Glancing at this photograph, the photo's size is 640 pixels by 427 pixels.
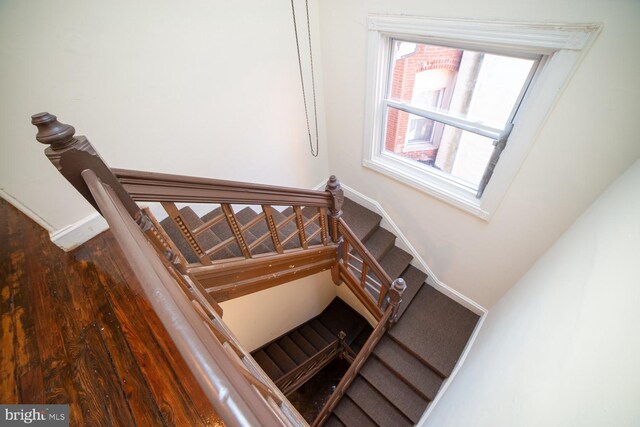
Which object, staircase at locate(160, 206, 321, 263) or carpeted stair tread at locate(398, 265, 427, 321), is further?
carpeted stair tread at locate(398, 265, 427, 321)

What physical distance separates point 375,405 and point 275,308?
131 cm

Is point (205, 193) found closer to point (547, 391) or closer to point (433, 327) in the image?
point (547, 391)

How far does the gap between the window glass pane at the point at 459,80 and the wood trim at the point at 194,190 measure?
1413 millimetres

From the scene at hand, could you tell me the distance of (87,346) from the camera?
0.98m

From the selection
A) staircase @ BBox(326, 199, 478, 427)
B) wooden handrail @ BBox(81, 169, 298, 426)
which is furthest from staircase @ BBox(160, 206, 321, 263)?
staircase @ BBox(326, 199, 478, 427)

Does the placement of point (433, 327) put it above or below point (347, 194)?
below

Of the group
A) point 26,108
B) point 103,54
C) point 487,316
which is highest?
point 103,54

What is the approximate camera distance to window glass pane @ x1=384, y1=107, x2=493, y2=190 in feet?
6.70

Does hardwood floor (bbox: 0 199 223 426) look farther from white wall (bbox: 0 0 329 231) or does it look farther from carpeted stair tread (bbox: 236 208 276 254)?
→ carpeted stair tread (bbox: 236 208 276 254)

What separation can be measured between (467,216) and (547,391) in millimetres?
1631

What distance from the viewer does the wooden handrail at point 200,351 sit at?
1.30 ft

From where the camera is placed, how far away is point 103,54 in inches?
51.9

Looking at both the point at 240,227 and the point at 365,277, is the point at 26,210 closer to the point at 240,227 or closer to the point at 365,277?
the point at 240,227

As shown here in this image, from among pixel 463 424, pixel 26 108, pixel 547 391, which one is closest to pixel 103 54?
pixel 26 108
